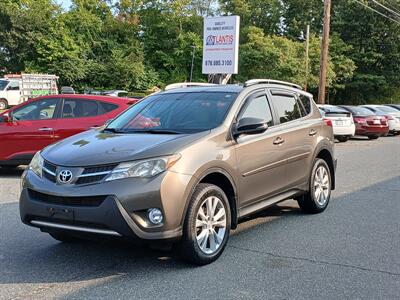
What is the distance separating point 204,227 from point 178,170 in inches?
26.4

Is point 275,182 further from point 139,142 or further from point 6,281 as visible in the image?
point 6,281

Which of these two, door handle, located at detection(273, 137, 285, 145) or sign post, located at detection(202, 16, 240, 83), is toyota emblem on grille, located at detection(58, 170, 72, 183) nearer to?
door handle, located at detection(273, 137, 285, 145)

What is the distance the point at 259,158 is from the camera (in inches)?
220

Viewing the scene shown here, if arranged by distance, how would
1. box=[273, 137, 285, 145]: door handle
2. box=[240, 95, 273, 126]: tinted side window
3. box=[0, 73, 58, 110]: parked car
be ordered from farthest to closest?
box=[0, 73, 58, 110]: parked car < box=[273, 137, 285, 145]: door handle < box=[240, 95, 273, 126]: tinted side window

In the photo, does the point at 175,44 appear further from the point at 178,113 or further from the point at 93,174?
the point at 93,174

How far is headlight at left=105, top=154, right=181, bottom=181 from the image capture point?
14.3 ft

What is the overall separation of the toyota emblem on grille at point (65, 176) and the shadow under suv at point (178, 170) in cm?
1

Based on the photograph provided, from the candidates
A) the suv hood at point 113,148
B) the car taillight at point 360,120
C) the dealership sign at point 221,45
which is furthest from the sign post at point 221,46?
the suv hood at point 113,148

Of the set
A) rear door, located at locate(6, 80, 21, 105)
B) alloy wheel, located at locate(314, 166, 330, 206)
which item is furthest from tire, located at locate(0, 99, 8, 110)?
alloy wheel, located at locate(314, 166, 330, 206)

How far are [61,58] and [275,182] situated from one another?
1810 inches

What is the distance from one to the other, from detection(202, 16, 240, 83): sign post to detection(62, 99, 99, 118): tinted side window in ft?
41.8

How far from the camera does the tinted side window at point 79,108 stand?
1012cm

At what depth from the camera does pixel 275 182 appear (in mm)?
5926

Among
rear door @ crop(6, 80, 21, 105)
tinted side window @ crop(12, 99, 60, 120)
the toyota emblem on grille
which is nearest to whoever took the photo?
the toyota emblem on grille
